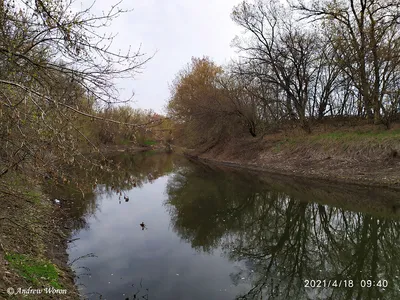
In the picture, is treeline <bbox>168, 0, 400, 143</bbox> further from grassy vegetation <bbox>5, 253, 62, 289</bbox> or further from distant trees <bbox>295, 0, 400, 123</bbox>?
grassy vegetation <bbox>5, 253, 62, 289</bbox>

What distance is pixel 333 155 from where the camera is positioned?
17.8 m

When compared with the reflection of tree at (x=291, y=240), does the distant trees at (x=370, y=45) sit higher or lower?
higher

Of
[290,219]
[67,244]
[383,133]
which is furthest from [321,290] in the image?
[383,133]

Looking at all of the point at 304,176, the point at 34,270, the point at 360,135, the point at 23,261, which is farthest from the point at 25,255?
the point at 360,135

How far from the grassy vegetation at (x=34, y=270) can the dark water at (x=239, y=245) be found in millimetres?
887

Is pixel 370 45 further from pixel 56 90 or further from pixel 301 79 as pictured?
pixel 56 90

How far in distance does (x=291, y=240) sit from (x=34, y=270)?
21.7 ft

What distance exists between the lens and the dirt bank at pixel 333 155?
14.4 metres

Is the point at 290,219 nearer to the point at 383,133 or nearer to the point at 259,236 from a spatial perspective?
the point at 259,236

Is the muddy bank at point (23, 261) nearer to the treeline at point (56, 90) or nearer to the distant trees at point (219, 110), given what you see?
the treeline at point (56, 90)

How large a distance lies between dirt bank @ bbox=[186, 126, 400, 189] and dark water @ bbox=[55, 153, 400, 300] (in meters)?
1.68

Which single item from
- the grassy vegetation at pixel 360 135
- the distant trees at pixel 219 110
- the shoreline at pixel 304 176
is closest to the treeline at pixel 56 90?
the shoreline at pixel 304 176

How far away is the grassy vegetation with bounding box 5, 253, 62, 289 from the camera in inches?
182
